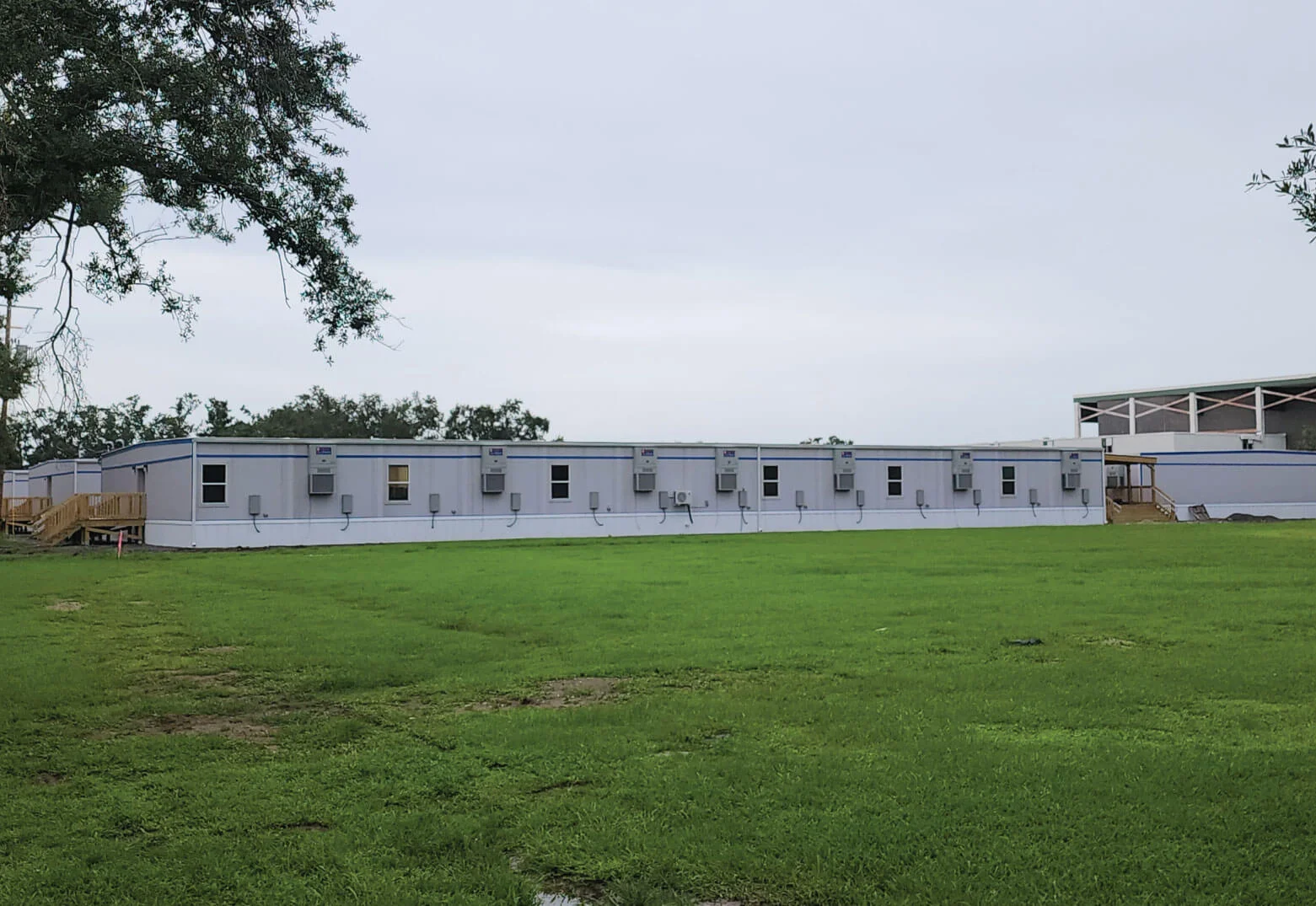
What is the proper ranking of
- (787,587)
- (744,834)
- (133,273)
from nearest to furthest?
(744,834) → (133,273) → (787,587)

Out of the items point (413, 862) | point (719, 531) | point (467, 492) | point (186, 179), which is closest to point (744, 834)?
point (413, 862)

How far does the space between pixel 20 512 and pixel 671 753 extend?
177 ft

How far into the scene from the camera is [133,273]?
10438 millimetres

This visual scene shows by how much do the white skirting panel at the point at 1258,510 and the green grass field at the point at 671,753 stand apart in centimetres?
4052

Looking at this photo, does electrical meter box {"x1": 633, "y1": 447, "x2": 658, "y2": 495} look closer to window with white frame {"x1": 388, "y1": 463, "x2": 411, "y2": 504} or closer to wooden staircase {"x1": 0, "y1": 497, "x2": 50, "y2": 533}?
window with white frame {"x1": 388, "y1": 463, "x2": 411, "y2": 504}

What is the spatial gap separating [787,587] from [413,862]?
12628 mm

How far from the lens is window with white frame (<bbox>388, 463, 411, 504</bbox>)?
36.4 m

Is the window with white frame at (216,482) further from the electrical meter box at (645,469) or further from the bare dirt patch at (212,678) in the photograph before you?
the bare dirt patch at (212,678)

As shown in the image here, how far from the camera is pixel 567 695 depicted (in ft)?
29.2

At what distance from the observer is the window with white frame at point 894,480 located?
44156 mm

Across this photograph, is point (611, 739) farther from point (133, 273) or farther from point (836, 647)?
point (133, 273)

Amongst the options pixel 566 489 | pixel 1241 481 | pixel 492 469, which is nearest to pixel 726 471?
pixel 566 489

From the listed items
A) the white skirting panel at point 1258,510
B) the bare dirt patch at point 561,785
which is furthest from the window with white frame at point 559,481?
the bare dirt patch at point 561,785

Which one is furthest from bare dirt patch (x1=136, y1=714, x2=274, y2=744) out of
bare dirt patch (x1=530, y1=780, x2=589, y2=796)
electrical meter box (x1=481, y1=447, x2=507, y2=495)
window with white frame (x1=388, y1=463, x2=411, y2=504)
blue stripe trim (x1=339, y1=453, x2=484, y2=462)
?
electrical meter box (x1=481, y1=447, x2=507, y2=495)
